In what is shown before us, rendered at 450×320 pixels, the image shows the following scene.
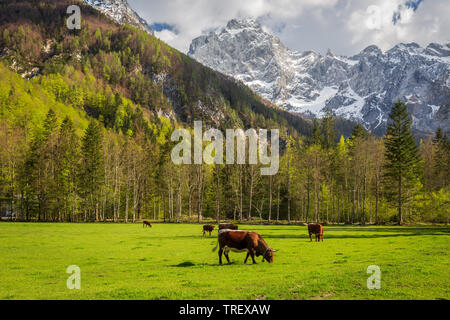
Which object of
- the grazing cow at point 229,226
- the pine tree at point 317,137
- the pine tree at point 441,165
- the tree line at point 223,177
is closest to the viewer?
the grazing cow at point 229,226

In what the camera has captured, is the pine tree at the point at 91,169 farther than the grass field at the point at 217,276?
Yes

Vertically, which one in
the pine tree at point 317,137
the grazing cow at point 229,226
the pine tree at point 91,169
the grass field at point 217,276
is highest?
the pine tree at point 317,137

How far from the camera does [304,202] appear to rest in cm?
7700

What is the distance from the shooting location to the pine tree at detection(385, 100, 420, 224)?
55.2m

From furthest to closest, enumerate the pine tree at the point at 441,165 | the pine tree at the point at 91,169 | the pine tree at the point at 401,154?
the pine tree at the point at 91,169, the pine tree at the point at 441,165, the pine tree at the point at 401,154

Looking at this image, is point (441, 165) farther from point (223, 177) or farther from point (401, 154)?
point (223, 177)

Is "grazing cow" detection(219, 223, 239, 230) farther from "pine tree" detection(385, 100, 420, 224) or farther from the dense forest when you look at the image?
"pine tree" detection(385, 100, 420, 224)

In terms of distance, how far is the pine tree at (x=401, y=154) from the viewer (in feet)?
181

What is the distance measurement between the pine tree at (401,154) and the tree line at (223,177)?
18 centimetres

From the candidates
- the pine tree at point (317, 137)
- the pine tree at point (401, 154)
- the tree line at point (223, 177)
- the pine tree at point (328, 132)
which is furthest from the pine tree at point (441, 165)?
the pine tree at point (317, 137)

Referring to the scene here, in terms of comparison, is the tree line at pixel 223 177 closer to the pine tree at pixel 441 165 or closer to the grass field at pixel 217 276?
the pine tree at pixel 441 165

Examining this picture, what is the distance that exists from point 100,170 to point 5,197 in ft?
61.5

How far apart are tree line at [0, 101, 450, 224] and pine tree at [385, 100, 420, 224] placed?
0.18 metres
